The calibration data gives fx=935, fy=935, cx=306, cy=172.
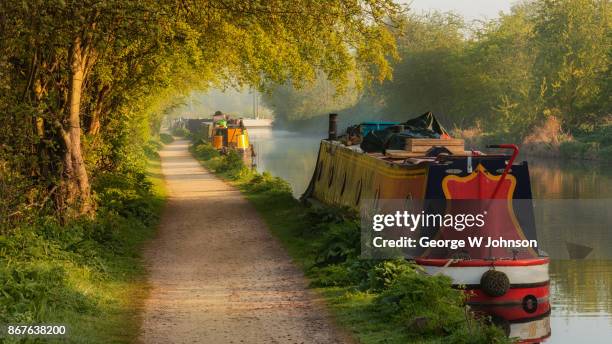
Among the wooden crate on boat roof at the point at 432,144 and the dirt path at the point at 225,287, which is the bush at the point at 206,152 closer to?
the dirt path at the point at 225,287

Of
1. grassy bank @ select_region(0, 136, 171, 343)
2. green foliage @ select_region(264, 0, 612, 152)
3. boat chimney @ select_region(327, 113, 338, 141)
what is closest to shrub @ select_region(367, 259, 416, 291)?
grassy bank @ select_region(0, 136, 171, 343)

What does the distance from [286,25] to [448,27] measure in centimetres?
5846

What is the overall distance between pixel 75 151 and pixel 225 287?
485 centimetres

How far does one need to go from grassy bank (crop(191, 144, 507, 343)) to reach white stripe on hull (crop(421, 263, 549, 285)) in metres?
0.41

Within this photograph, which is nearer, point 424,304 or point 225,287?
point 424,304

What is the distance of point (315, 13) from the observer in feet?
55.1

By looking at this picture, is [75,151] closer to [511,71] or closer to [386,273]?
[386,273]

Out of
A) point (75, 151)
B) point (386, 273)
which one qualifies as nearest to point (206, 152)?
point (75, 151)

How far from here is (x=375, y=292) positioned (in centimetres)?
1245

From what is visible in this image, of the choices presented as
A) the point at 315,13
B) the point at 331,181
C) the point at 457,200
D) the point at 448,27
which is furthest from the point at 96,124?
the point at 448,27

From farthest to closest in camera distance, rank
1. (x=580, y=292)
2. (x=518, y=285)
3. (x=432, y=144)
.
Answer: (x=432, y=144) < (x=580, y=292) < (x=518, y=285)

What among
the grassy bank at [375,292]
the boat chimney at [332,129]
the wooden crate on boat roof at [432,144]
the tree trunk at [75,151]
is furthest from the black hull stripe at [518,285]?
the boat chimney at [332,129]

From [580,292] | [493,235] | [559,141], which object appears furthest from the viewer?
[559,141]

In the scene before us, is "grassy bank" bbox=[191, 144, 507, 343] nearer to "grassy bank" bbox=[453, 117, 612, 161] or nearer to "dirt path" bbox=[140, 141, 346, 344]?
"dirt path" bbox=[140, 141, 346, 344]
